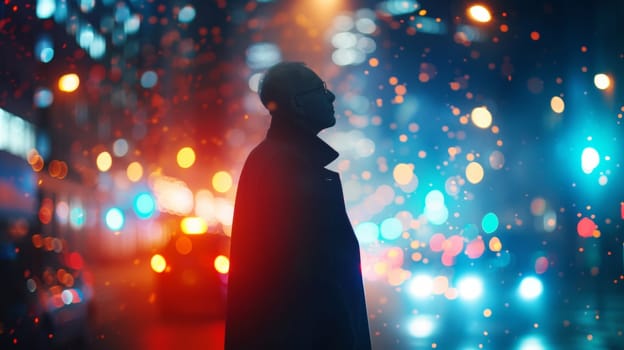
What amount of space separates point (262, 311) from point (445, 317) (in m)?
14.5

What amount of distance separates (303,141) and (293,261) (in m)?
0.51

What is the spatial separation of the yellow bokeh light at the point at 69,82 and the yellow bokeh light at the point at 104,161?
8.43 meters

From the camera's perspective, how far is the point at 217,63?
213 ft

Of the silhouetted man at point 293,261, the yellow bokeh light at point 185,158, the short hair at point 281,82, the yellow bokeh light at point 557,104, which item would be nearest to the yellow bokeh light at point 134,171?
the yellow bokeh light at point 185,158

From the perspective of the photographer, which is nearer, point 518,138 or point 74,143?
point 518,138

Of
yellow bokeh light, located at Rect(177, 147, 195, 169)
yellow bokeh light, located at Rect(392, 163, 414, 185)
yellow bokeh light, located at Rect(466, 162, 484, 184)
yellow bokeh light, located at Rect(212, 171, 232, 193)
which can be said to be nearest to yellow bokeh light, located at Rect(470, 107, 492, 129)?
yellow bokeh light, located at Rect(466, 162, 484, 184)

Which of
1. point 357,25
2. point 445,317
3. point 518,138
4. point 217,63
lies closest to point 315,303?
point 445,317

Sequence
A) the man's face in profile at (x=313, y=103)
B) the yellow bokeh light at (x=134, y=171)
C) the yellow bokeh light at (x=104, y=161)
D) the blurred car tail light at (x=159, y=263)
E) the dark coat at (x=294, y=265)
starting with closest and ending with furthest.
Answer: the dark coat at (x=294, y=265), the man's face in profile at (x=313, y=103), the blurred car tail light at (x=159, y=263), the yellow bokeh light at (x=104, y=161), the yellow bokeh light at (x=134, y=171)

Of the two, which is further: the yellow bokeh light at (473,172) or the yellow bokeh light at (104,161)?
the yellow bokeh light at (104,161)

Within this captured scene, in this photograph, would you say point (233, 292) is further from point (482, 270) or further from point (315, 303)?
point (482, 270)

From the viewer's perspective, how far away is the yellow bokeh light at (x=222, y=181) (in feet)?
344

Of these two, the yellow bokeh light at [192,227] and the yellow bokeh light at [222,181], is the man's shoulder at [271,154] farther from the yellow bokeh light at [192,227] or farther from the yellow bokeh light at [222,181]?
the yellow bokeh light at [222,181]

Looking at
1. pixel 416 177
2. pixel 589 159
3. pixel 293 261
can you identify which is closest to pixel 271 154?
pixel 293 261

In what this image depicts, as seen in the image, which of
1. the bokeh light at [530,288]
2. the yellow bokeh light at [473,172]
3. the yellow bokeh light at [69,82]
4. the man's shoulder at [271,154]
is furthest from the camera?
the yellow bokeh light at [69,82]
